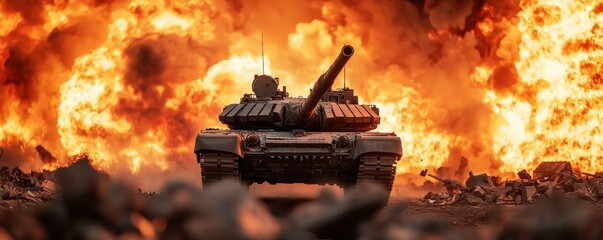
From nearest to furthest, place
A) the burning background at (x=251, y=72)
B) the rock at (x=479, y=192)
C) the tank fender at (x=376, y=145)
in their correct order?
the tank fender at (x=376, y=145) < the rock at (x=479, y=192) < the burning background at (x=251, y=72)

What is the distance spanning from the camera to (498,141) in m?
26.3

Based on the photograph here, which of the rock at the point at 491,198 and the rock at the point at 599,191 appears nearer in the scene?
the rock at the point at 599,191

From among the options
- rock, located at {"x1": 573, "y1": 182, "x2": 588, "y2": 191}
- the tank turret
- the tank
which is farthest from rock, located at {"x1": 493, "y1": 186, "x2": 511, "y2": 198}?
the tank

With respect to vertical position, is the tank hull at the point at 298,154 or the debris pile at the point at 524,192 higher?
the tank hull at the point at 298,154

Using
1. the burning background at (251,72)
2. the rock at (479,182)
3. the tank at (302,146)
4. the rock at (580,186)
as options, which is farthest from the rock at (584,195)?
the burning background at (251,72)

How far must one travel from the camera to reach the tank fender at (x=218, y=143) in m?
15.0

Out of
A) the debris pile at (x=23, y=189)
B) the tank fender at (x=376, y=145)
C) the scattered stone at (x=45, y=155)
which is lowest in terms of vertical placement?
the debris pile at (x=23, y=189)

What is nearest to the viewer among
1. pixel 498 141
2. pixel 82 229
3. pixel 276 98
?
pixel 82 229

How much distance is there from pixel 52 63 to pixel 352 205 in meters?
27.3

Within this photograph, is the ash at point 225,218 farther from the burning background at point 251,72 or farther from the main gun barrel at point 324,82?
the burning background at point 251,72

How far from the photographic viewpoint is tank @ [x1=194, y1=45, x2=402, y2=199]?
49.6ft

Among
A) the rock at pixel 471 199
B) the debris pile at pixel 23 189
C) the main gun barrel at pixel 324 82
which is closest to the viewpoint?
the main gun barrel at pixel 324 82

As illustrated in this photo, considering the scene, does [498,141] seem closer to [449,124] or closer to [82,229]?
[449,124]

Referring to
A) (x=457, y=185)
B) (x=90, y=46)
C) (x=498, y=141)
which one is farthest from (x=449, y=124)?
(x=90, y=46)
